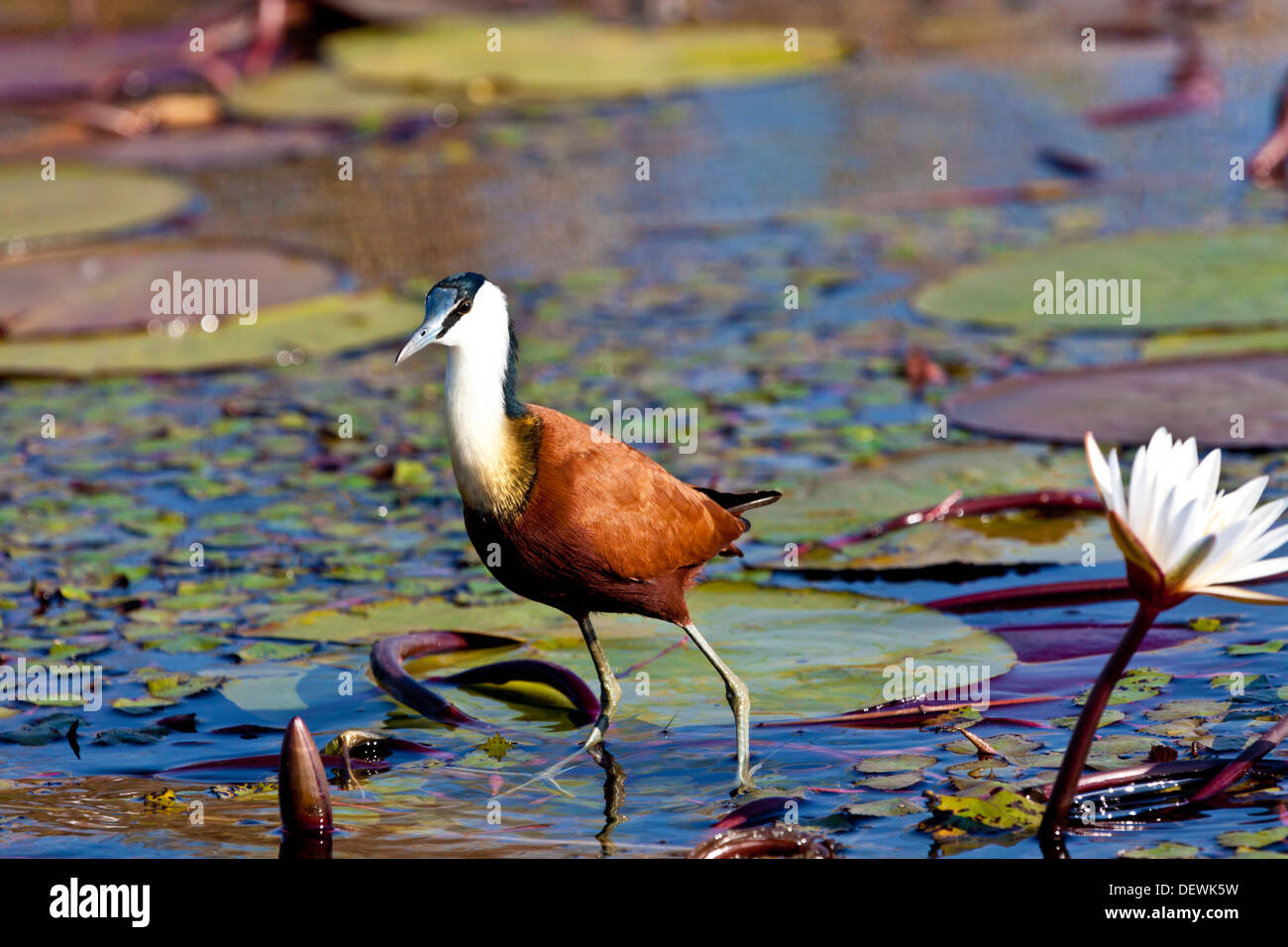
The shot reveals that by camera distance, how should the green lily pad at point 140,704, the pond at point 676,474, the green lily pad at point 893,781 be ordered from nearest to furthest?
the green lily pad at point 893,781 < the pond at point 676,474 < the green lily pad at point 140,704

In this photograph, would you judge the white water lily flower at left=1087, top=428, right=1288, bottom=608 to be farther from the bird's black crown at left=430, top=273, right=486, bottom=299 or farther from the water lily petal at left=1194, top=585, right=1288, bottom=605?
the bird's black crown at left=430, top=273, right=486, bottom=299

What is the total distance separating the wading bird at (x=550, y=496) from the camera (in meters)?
4.07

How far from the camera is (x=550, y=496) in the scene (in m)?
4.14

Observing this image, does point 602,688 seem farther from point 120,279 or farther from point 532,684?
point 120,279

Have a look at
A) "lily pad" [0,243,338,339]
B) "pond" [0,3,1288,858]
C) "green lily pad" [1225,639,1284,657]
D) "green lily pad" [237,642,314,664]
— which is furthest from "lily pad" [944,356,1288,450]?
"lily pad" [0,243,338,339]

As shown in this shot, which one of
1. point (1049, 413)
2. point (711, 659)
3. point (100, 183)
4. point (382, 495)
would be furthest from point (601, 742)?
point (100, 183)

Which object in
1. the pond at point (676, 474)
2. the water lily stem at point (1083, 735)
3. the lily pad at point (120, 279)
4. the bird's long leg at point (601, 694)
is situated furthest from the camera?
the lily pad at point (120, 279)

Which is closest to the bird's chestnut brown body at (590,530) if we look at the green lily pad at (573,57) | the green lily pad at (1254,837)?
the green lily pad at (1254,837)

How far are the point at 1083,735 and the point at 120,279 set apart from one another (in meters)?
6.40

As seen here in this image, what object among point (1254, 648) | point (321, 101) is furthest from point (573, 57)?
point (1254, 648)

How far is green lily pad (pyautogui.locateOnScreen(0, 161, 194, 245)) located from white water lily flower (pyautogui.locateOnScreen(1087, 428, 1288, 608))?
293 inches

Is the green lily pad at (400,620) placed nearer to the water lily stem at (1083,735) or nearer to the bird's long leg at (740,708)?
the bird's long leg at (740,708)

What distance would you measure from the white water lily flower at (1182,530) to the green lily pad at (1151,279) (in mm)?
4145

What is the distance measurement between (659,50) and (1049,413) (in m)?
6.66
